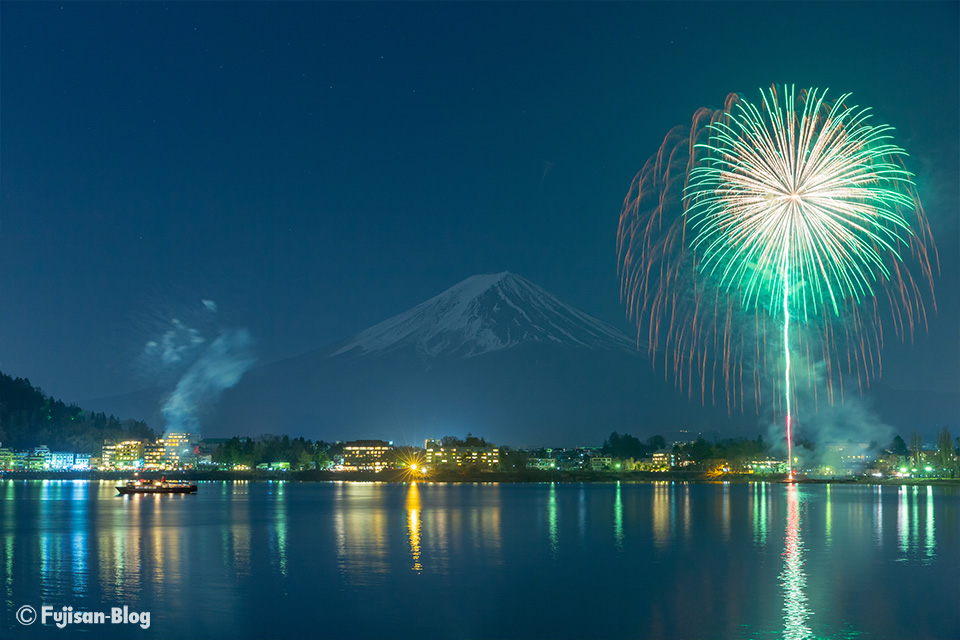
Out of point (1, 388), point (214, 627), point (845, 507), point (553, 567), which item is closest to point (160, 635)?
point (214, 627)

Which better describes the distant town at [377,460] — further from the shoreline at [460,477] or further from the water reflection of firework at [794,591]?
the water reflection of firework at [794,591]

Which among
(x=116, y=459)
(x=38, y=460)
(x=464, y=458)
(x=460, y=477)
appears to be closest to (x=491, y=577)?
(x=460, y=477)

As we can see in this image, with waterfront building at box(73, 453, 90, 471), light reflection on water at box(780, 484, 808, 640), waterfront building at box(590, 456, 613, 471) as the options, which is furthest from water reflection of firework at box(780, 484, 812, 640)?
waterfront building at box(73, 453, 90, 471)

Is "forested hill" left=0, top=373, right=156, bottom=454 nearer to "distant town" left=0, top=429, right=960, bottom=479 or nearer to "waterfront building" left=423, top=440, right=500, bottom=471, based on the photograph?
"distant town" left=0, top=429, right=960, bottom=479

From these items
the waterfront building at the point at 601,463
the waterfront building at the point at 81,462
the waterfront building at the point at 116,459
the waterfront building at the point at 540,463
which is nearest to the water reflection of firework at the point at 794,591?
the waterfront building at the point at 540,463

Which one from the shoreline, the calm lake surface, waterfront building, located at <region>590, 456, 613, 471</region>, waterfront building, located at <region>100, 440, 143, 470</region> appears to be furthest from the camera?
waterfront building, located at <region>590, 456, 613, 471</region>

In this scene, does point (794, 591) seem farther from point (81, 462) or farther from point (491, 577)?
point (81, 462)

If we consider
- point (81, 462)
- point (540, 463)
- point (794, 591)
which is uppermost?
point (794, 591)
